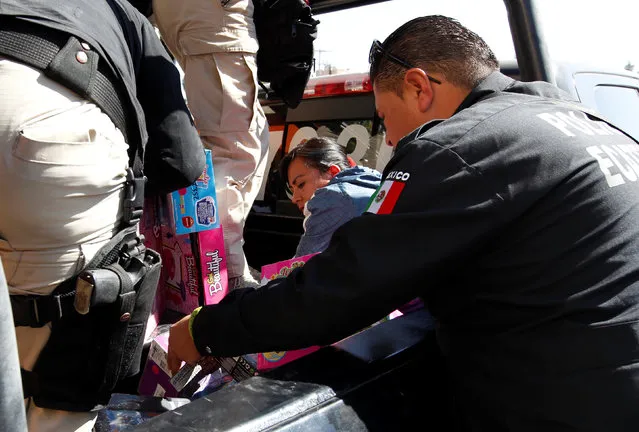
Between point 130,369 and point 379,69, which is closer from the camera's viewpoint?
point 130,369

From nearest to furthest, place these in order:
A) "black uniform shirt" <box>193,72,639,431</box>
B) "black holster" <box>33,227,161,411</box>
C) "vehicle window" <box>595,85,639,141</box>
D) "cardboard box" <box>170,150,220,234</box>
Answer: "black uniform shirt" <box>193,72,639,431</box>
"black holster" <box>33,227,161,411</box>
"cardboard box" <box>170,150,220,234</box>
"vehicle window" <box>595,85,639,141</box>

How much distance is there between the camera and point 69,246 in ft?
3.78

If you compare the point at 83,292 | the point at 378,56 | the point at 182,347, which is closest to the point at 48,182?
the point at 83,292

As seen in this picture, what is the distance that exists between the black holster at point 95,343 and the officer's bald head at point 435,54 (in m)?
0.79

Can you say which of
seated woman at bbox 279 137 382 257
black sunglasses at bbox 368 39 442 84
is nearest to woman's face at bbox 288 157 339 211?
seated woman at bbox 279 137 382 257

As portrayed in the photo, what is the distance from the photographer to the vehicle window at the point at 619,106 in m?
2.77

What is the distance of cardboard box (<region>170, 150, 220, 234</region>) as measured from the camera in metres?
1.97

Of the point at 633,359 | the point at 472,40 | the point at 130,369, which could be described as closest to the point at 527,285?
the point at 633,359

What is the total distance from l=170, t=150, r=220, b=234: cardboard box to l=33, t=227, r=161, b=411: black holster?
25.0 inches

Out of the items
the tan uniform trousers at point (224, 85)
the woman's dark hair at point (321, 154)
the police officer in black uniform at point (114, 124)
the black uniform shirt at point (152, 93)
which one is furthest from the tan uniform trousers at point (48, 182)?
the woman's dark hair at point (321, 154)

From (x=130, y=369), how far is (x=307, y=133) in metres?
1.95

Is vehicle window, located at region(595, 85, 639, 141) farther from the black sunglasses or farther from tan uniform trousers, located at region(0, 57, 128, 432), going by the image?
tan uniform trousers, located at region(0, 57, 128, 432)

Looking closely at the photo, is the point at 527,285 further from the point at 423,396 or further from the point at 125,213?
the point at 125,213

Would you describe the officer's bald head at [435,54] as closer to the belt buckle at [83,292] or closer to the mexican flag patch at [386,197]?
the mexican flag patch at [386,197]
